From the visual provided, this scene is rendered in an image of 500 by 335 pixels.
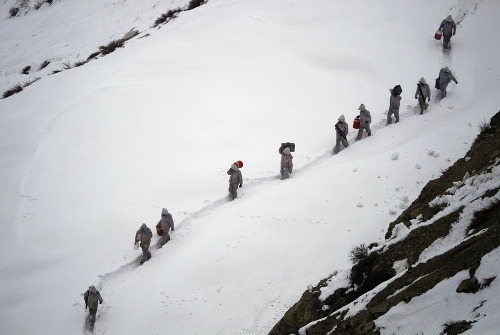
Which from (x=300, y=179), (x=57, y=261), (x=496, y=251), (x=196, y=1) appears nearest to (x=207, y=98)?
(x=300, y=179)

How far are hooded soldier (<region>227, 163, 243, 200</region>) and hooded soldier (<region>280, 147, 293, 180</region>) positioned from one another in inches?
57.5

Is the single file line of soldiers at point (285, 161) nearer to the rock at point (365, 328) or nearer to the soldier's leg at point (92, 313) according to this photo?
the soldier's leg at point (92, 313)

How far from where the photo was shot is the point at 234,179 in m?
12.7

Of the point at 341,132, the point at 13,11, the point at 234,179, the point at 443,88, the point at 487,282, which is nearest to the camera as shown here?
the point at 487,282

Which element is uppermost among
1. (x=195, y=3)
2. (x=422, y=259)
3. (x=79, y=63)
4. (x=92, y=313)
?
(x=195, y=3)

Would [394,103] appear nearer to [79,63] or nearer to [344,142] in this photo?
[344,142]

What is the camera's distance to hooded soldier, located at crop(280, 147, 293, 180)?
1315 centimetres

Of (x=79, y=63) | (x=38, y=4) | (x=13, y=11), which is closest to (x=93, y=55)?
(x=79, y=63)

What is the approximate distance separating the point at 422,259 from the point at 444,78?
1103 cm

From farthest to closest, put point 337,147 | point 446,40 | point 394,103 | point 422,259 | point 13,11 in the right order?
point 13,11 < point 446,40 < point 394,103 < point 337,147 < point 422,259

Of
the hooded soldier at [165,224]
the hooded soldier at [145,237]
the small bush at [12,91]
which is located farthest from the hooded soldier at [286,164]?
the small bush at [12,91]

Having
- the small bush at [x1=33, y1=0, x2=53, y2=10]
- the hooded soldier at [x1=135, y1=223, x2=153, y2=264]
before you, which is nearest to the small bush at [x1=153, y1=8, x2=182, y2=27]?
the small bush at [x1=33, y1=0, x2=53, y2=10]

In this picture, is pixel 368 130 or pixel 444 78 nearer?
pixel 368 130

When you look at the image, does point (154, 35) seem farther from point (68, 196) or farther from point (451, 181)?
point (451, 181)
